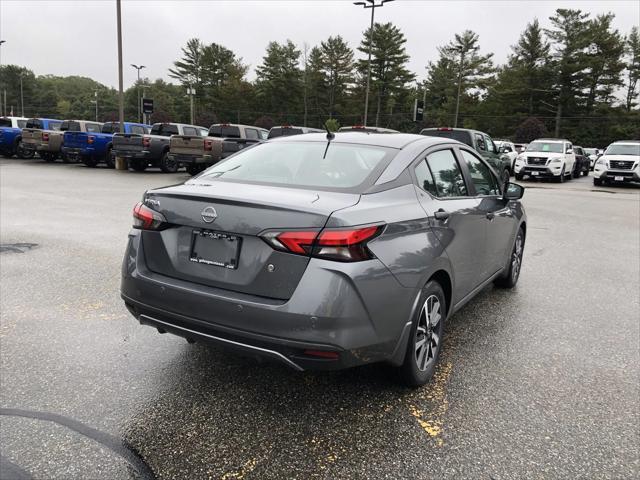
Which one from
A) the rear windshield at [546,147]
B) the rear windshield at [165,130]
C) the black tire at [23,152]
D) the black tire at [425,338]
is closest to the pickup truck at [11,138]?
the black tire at [23,152]

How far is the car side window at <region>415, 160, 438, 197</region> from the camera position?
3502mm

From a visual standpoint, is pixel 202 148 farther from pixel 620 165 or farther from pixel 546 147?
pixel 620 165

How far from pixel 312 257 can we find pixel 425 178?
1.33 meters

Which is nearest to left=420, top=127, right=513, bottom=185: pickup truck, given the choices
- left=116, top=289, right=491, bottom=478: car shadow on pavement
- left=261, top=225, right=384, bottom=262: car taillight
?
left=116, top=289, right=491, bottom=478: car shadow on pavement

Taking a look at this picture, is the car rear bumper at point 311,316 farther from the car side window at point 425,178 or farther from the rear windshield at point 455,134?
the rear windshield at point 455,134

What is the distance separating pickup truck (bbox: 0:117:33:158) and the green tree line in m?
38.3

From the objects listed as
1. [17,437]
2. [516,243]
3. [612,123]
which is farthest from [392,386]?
[612,123]

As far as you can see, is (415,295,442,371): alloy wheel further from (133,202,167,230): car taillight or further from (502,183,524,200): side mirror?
(502,183,524,200): side mirror

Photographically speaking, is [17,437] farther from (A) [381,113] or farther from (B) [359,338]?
(A) [381,113]

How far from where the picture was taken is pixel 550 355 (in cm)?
399

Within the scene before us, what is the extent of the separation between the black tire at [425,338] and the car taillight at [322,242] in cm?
71

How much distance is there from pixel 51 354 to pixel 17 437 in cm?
107

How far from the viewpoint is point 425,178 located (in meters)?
3.59

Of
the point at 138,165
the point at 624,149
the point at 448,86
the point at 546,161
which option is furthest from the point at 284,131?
the point at 448,86
